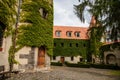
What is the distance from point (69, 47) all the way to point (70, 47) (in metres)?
0.25

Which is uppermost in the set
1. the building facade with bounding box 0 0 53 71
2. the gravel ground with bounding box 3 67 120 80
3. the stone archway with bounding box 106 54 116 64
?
the building facade with bounding box 0 0 53 71

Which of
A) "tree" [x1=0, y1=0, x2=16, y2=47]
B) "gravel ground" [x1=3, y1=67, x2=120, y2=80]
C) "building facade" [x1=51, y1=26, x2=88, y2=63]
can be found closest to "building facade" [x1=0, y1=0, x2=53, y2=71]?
"tree" [x1=0, y1=0, x2=16, y2=47]

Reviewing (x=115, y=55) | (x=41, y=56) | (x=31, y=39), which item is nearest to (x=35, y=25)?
(x=31, y=39)

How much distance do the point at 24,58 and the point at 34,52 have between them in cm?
134

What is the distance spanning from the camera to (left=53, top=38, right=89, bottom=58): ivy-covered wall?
43.4 meters

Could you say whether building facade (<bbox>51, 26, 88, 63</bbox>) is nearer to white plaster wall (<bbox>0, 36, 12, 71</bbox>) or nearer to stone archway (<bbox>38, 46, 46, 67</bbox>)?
stone archway (<bbox>38, 46, 46, 67</bbox>)

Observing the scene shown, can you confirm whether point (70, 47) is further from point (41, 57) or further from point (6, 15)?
point (6, 15)

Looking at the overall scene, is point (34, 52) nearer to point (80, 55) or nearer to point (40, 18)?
point (40, 18)

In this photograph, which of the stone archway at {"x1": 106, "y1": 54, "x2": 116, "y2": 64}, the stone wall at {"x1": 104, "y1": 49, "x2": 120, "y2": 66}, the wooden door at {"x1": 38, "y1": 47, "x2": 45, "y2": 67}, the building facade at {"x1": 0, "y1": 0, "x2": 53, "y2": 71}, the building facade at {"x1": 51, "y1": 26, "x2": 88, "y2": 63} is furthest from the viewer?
the building facade at {"x1": 51, "y1": 26, "x2": 88, "y2": 63}

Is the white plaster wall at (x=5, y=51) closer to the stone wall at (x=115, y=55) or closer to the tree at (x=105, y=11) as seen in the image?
the tree at (x=105, y=11)

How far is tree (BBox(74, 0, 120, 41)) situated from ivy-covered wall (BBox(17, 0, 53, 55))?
3713 millimetres

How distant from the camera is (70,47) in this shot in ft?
144

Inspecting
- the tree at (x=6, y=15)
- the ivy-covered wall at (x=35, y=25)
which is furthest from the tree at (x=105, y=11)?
the tree at (x=6, y=15)

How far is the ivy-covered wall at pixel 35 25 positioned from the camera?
1866 cm
